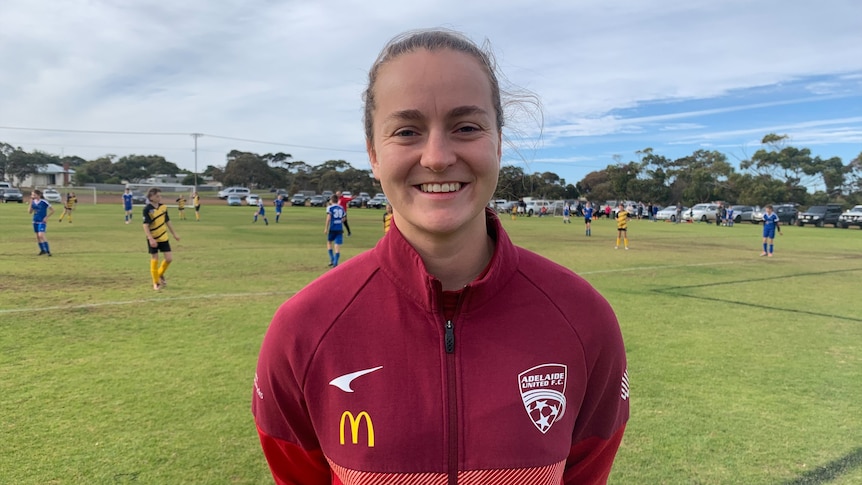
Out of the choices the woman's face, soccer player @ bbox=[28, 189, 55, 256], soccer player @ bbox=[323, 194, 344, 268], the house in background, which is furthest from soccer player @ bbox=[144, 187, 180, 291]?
the house in background

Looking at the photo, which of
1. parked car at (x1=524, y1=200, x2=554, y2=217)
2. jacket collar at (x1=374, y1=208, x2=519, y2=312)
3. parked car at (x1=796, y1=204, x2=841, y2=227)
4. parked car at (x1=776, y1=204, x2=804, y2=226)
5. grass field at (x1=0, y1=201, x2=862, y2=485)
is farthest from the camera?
parked car at (x1=524, y1=200, x2=554, y2=217)

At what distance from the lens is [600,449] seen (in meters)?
1.74

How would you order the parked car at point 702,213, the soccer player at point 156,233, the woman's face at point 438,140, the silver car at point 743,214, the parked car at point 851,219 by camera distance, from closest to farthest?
the woman's face at point 438,140 < the soccer player at point 156,233 < the parked car at point 851,219 < the parked car at point 702,213 < the silver car at point 743,214

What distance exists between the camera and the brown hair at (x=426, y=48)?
150 centimetres

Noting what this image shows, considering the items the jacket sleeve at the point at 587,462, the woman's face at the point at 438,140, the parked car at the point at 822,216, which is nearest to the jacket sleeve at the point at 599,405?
the jacket sleeve at the point at 587,462

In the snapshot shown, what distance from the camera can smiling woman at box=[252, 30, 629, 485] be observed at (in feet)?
4.73

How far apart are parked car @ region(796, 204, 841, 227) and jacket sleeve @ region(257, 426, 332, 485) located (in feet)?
181

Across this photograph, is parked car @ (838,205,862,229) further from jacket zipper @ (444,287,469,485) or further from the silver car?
jacket zipper @ (444,287,469,485)

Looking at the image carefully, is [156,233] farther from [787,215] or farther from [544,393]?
[787,215]

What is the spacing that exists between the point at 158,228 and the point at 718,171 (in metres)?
77.6

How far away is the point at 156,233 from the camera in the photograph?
10781 mm

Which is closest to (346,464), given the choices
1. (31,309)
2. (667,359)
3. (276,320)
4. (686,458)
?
(276,320)

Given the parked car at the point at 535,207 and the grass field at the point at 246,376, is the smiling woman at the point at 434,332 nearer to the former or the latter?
the grass field at the point at 246,376

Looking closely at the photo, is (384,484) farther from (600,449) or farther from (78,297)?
(78,297)
